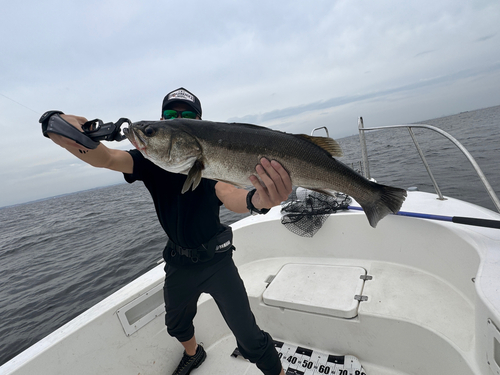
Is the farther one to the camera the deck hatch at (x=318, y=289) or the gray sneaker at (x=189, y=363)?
the gray sneaker at (x=189, y=363)

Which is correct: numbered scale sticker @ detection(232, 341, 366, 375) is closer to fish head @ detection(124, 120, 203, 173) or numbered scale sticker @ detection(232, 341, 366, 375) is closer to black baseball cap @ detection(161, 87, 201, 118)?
fish head @ detection(124, 120, 203, 173)

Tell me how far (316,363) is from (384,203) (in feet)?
8.03

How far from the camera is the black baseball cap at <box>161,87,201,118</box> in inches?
123

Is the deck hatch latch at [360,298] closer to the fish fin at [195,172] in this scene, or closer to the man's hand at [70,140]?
the fish fin at [195,172]

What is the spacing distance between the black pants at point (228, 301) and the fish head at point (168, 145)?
1292 millimetres

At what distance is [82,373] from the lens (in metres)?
2.87

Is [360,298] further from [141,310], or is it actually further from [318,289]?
[141,310]

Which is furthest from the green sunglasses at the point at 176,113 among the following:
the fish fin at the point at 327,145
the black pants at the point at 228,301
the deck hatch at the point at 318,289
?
the deck hatch at the point at 318,289

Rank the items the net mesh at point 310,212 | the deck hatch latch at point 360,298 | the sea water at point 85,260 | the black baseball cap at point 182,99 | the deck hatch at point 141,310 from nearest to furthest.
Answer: the black baseball cap at point 182,99, the deck hatch at point 141,310, the deck hatch latch at point 360,298, the net mesh at point 310,212, the sea water at point 85,260

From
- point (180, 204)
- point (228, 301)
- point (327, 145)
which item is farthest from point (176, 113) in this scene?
point (228, 301)

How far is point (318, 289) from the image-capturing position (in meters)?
3.76

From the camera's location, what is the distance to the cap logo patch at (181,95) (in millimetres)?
3150

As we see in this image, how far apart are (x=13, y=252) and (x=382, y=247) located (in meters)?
21.7

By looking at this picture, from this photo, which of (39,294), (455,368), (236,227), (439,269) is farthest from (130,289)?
(39,294)
